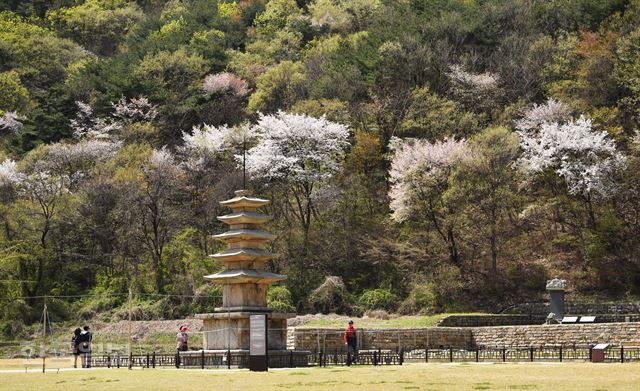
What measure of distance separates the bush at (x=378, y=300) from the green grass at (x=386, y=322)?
253 centimetres

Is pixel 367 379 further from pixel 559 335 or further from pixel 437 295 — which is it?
pixel 437 295

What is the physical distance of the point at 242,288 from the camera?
4100 centimetres

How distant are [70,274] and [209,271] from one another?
379 inches

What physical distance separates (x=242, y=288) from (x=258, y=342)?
25.1 ft

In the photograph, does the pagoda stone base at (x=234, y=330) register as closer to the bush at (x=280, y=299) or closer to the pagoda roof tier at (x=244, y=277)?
the pagoda roof tier at (x=244, y=277)

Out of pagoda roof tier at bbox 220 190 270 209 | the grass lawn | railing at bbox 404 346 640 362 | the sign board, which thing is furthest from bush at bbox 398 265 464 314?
the sign board

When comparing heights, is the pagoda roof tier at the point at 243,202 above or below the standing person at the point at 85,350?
above

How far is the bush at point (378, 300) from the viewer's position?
57531mm

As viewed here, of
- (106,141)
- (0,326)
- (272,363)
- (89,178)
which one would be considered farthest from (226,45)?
(272,363)

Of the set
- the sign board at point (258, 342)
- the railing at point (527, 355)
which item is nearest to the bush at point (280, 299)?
the railing at point (527, 355)

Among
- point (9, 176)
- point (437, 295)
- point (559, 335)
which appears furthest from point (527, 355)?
point (9, 176)

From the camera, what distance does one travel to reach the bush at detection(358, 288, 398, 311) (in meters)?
57.5

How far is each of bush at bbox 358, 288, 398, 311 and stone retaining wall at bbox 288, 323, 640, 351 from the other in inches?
360

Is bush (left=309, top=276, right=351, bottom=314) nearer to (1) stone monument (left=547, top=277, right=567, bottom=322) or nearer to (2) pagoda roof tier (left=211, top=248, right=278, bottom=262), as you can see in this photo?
(1) stone monument (left=547, top=277, right=567, bottom=322)
